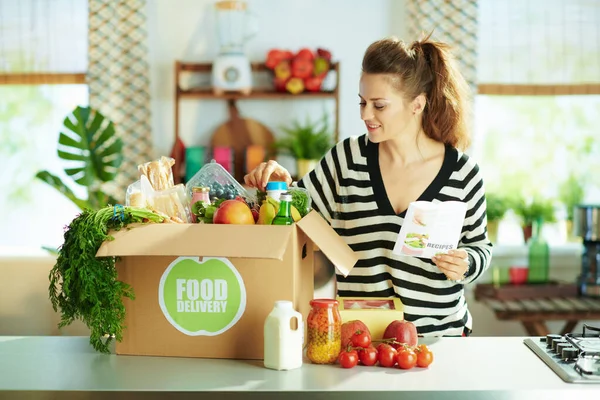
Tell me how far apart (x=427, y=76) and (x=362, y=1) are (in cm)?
282

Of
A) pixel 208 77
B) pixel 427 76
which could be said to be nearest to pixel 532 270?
Answer: pixel 208 77

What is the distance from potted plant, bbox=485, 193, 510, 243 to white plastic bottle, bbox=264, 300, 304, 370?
3.38m

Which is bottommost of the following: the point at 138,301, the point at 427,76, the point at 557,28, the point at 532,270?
the point at 532,270

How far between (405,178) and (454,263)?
34 cm

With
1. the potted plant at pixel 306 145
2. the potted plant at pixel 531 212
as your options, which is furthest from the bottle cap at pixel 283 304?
the potted plant at pixel 531 212

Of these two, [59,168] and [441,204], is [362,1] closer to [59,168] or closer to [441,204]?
[59,168]

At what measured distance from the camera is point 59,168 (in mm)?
5113

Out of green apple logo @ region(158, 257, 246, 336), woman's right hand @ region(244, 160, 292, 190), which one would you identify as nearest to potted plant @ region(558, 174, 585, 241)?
woman's right hand @ region(244, 160, 292, 190)

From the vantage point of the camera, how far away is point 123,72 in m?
4.67

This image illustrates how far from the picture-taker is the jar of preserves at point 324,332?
1.48 meters

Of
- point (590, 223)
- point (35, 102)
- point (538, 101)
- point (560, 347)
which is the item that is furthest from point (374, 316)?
point (35, 102)

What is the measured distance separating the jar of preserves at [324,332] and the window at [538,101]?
3.51 metres

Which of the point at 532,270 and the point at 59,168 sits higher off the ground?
the point at 59,168

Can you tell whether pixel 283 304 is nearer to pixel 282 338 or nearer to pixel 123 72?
pixel 282 338
